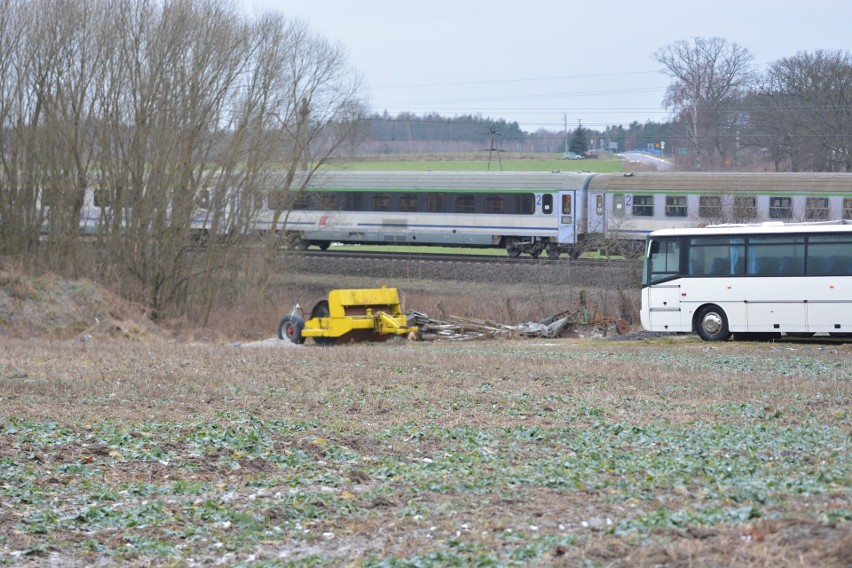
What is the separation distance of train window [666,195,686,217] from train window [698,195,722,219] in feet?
2.68

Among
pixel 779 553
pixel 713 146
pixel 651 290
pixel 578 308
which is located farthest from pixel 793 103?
pixel 779 553

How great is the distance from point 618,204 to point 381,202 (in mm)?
11844

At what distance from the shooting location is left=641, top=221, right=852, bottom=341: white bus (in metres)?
24.4

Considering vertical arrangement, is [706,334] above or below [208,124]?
below

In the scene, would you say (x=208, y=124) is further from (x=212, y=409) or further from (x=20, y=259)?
(x=212, y=409)

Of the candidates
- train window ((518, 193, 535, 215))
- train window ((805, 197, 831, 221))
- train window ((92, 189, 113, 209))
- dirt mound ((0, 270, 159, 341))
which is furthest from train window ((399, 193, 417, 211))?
train window ((805, 197, 831, 221))

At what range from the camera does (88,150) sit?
41.4 m

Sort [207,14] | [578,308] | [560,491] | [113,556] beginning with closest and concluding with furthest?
1. [113,556]
2. [560,491]
3. [578,308]
4. [207,14]

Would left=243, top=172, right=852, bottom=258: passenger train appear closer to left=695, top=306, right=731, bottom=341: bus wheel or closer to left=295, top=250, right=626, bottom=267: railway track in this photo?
→ left=295, top=250, right=626, bottom=267: railway track

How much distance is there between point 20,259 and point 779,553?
39.2 m

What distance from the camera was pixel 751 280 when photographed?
25.2 metres

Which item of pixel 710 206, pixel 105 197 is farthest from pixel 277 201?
pixel 710 206

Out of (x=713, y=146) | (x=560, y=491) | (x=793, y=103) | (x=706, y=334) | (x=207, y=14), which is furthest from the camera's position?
(x=713, y=146)

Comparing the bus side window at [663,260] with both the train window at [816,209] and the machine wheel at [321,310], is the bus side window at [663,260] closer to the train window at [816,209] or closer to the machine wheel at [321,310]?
the machine wheel at [321,310]
